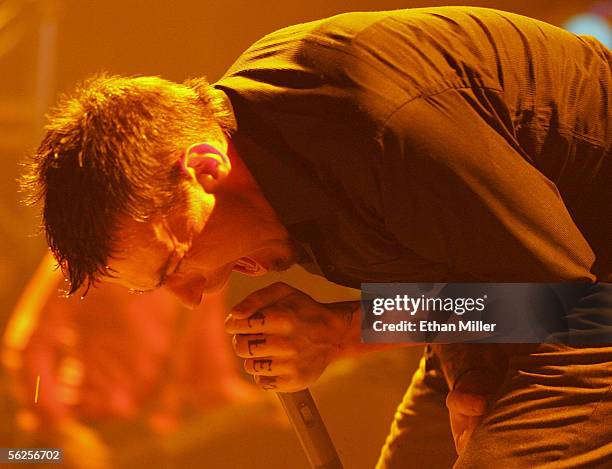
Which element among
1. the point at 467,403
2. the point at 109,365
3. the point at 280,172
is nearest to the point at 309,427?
the point at 467,403

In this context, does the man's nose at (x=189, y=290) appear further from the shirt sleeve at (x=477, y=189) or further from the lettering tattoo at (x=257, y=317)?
the shirt sleeve at (x=477, y=189)

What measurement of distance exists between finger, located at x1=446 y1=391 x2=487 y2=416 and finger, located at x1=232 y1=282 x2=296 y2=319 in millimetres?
186

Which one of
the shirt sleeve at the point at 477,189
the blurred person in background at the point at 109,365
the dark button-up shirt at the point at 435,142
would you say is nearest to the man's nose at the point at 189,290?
the dark button-up shirt at the point at 435,142

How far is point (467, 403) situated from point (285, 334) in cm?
18

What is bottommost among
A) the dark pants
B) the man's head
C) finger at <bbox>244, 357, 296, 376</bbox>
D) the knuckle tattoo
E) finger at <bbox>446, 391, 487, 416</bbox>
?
finger at <bbox>244, 357, 296, 376</bbox>

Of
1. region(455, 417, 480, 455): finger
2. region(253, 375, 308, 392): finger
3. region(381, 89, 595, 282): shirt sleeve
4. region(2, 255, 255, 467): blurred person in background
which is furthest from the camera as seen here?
region(2, 255, 255, 467): blurred person in background

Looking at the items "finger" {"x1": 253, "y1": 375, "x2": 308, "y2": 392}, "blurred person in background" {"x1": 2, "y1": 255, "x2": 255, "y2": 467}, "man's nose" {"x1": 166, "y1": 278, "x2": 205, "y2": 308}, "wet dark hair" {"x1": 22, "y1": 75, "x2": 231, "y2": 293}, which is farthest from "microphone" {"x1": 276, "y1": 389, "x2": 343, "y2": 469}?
A: "blurred person in background" {"x1": 2, "y1": 255, "x2": 255, "y2": 467}

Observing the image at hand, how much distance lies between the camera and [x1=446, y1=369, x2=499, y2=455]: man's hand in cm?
77

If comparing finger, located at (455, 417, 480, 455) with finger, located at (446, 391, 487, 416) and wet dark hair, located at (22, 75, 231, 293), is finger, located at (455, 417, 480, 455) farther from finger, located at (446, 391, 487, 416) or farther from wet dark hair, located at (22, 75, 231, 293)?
wet dark hair, located at (22, 75, 231, 293)

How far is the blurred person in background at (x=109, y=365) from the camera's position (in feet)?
Result: 4.16

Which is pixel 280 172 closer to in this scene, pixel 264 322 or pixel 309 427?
pixel 264 322

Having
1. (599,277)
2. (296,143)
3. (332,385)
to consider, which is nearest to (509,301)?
(599,277)

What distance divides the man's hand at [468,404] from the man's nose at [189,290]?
245 millimetres

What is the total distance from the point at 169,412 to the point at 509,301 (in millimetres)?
777
